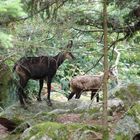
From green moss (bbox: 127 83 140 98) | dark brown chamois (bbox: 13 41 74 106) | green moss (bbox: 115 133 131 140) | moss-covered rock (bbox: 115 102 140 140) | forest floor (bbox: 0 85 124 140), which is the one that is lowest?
forest floor (bbox: 0 85 124 140)

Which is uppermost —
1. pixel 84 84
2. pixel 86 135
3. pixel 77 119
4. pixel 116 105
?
pixel 116 105

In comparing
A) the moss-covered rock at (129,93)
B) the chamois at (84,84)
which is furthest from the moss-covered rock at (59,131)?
the chamois at (84,84)

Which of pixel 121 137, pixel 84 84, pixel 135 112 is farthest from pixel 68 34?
pixel 84 84

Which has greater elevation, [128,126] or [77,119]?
[128,126]

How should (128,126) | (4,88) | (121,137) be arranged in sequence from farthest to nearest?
(4,88)
(128,126)
(121,137)

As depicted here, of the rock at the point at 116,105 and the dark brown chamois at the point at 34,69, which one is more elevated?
the dark brown chamois at the point at 34,69

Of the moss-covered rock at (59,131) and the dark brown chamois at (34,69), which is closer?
the moss-covered rock at (59,131)

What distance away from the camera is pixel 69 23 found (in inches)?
295

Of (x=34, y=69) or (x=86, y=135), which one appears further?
(x=34, y=69)

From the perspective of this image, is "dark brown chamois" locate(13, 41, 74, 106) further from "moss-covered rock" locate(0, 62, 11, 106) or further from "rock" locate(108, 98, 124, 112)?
"moss-covered rock" locate(0, 62, 11, 106)

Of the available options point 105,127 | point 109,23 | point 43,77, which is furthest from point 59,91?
point 105,127

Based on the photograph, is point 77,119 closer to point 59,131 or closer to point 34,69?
point 59,131

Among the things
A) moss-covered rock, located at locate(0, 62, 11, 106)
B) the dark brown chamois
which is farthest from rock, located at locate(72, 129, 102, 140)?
moss-covered rock, located at locate(0, 62, 11, 106)

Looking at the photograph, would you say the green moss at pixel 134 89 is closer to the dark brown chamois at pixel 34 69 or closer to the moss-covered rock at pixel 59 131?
the dark brown chamois at pixel 34 69
